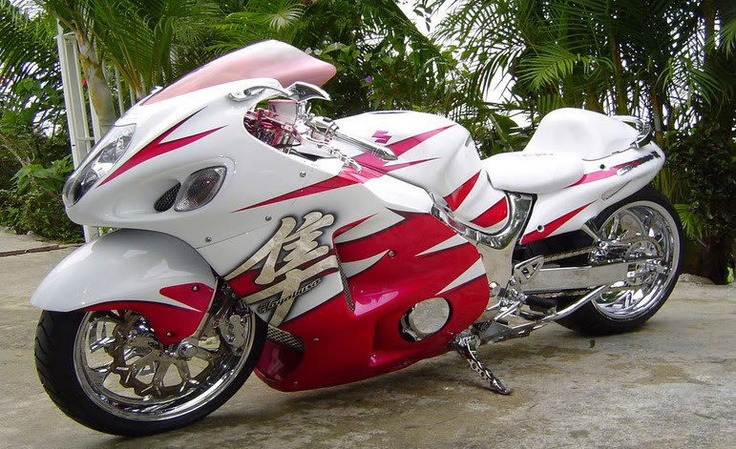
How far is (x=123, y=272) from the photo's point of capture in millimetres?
2635

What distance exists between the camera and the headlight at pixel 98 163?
2580 millimetres

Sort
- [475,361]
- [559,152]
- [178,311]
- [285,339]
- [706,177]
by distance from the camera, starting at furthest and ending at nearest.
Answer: [706,177] < [559,152] < [475,361] < [285,339] < [178,311]

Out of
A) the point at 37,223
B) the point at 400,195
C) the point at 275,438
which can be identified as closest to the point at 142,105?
the point at 400,195

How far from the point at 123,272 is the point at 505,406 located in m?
1.33

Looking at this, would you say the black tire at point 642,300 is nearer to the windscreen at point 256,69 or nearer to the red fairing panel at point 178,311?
the windscreen at point 256,69

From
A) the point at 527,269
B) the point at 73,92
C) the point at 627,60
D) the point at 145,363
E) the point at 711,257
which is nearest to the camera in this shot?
the point at 145,363

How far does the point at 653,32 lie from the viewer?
5227 millimetres

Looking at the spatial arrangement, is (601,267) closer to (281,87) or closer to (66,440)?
(281,87)

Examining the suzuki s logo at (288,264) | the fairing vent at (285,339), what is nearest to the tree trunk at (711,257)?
the fairing vent at (285,339)

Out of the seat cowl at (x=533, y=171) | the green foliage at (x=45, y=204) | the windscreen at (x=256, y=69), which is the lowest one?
the green foliage at (x=45, y=204)

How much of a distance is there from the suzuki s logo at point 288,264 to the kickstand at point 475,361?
71 centimetres

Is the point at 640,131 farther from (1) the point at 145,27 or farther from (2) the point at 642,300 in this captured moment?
(1) the point at 145,27

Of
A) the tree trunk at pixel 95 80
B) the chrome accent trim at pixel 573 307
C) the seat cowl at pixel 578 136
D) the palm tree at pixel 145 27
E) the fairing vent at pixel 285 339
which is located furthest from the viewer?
the tree trunk at pixel 95 80

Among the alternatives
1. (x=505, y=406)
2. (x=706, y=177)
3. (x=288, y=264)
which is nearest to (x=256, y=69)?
(x=288, y=264)
